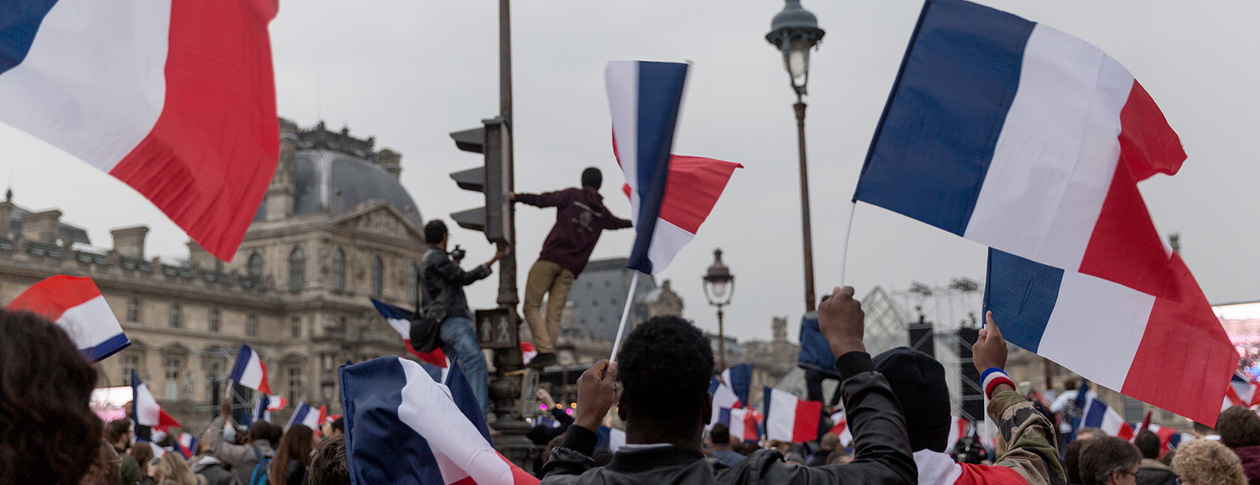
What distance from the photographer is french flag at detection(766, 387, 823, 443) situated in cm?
1322

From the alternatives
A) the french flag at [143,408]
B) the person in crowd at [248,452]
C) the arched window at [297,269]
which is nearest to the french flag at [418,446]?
the person in crowd at [248,452]

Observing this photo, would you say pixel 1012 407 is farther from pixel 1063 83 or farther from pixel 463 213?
pixel 463 213

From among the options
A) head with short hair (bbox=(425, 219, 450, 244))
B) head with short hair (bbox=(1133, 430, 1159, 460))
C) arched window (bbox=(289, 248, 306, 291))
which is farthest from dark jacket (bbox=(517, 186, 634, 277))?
arched window (bbox=(289, 248, 306, 291))

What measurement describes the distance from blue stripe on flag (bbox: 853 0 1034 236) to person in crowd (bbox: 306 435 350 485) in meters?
1.93

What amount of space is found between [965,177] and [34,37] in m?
3.06

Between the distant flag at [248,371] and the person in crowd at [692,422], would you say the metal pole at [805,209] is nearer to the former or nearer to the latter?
the distant flag at [248,371]

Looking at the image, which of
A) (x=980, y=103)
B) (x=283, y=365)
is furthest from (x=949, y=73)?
(x=283, y=365)

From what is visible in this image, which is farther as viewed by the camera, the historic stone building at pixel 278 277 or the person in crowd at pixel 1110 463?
the historic stone building at pixel 278 277

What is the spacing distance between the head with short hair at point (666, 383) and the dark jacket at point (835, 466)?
6 centimetres

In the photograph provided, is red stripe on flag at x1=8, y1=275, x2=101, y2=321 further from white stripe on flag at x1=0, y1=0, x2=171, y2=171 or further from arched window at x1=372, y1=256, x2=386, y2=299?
arched window at x1=372, y1=256, x2=386, y2=299

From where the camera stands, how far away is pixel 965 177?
4352mm

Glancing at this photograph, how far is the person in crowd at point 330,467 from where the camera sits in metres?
3.80

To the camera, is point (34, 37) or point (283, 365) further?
point (283, 365)

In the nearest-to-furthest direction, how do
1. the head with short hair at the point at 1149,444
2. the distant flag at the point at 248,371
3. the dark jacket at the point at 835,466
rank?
1. the dark jacket at the point at 835,466
2. the head with short hair at the point at 1149,444
3. the distant flag at the point at 248,371
